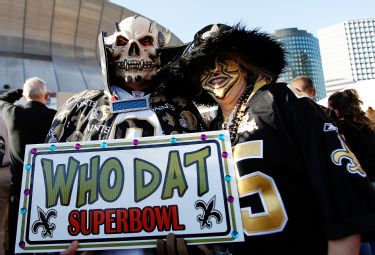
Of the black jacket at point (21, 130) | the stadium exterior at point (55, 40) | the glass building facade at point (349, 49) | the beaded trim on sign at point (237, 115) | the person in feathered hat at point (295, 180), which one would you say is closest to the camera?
the person in feathered hat at point (295, 180)

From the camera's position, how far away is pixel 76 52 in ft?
64.7

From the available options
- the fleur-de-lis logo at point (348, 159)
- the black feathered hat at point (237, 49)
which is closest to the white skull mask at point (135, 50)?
the black feathered hat at point (237, 49)

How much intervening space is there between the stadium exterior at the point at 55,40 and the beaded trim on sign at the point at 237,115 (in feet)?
49.2

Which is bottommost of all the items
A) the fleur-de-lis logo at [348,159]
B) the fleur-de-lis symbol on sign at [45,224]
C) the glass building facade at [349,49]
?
the fleur-de-lis symbol on sign at [45,224]

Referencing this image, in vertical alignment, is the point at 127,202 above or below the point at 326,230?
above

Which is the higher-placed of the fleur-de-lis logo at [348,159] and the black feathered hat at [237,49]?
Answer: the black feathered hat at [237,49]

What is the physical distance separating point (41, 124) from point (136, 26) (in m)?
1.52

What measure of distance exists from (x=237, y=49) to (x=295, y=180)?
2.18ft

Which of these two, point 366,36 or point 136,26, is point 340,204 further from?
point 366,36

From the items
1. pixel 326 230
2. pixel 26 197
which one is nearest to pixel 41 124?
pixel 26 197

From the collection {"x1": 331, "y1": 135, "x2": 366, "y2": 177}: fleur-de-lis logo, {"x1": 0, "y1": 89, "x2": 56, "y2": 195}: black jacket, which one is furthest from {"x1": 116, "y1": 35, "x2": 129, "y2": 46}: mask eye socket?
{"x1": 0, "y1": 89, "x2": 56, "y2": 195}: black jacket

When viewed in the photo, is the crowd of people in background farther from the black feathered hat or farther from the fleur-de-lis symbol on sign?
the fleur-de-lis symbol on sign

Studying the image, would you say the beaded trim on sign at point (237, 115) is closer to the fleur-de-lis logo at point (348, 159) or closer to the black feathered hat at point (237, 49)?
the black feathered hat at point (237, 49)

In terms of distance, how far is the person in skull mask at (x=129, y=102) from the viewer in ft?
5.84
